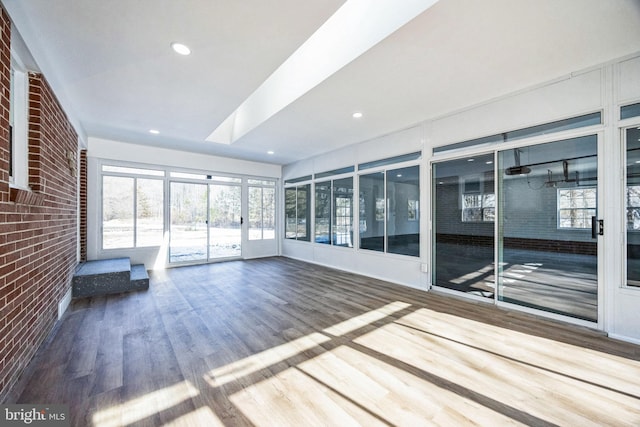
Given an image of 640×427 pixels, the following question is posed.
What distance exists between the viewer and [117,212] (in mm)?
5746

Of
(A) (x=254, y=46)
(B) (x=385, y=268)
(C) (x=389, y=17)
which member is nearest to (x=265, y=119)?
(A) (x=254, y=46)

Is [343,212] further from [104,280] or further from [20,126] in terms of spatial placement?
[20,126]

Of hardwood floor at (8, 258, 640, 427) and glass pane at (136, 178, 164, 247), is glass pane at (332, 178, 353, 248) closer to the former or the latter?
hardwood floor at (8, 258, 640, 427)

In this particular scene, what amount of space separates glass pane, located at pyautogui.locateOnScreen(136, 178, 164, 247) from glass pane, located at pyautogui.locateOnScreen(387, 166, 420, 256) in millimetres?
5149

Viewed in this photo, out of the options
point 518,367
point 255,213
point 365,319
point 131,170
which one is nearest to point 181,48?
point 365,319

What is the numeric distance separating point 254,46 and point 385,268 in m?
4.09

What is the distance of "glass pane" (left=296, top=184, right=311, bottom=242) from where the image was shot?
7.13 meters

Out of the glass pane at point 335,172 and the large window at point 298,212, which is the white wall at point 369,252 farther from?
the large window at point 298,212

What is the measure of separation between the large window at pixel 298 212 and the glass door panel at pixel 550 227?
451 cm

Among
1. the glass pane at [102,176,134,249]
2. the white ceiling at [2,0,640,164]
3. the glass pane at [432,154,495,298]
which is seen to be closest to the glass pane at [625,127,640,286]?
the white ceiling at [2,0,640,164]

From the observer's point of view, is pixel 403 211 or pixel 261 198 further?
pixel 261 198

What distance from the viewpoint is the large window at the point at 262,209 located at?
7.60 m

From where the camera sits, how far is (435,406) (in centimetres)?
175

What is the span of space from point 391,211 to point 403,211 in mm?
270
